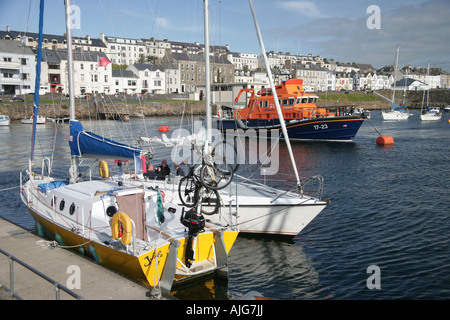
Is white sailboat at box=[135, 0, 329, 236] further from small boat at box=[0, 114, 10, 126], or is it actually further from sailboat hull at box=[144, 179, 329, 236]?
small boat at box=[0, 114, 10, 126]

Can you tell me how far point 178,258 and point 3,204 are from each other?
14702 millimetres

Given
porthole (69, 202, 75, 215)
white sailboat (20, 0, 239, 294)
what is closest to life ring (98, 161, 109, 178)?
white sailboat (20, 0, 239, 294)

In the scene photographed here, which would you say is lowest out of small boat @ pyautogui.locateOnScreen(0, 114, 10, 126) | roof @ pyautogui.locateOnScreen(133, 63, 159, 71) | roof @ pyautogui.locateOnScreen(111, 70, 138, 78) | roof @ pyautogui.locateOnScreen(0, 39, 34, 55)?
small boat @ pyautogui.locateOnScreen(0, 114, 10, 126)

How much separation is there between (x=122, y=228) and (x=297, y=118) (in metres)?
38.9

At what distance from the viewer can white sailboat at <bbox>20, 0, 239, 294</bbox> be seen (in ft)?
34.4

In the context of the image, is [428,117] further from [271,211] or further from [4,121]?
[4,121]

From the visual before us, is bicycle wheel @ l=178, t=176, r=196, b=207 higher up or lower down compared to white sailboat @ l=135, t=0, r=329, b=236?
higher up

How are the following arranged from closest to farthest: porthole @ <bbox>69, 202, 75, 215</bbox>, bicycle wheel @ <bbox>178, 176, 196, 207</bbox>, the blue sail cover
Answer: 1. bicycle wheel @ <bbox>178, 176, 196, 207</bbox>
2. porthole @ <bbox>69, 202, 75, 215</bbox>
3. the blue sail cover

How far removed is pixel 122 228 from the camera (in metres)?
10.6

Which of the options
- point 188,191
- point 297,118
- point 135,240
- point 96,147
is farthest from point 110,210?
point 297,118

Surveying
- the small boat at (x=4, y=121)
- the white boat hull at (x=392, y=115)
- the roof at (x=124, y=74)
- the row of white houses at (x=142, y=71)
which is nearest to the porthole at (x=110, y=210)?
the row of white houses at (x=142, y=71)
